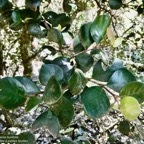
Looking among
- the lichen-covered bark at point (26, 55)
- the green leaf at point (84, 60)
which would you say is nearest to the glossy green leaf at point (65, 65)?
the green leaf at point (84, 60)

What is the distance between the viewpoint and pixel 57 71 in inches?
15.9

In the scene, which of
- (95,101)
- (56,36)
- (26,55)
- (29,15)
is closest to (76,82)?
(95,101)

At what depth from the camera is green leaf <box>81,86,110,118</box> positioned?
0.37 meters

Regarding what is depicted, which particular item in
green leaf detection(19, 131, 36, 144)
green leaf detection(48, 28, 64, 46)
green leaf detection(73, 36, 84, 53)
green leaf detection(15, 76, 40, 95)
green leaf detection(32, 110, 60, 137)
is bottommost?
green leaf detection(19, 131, 36, 144)

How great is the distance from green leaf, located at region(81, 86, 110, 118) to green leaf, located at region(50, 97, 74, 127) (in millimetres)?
24

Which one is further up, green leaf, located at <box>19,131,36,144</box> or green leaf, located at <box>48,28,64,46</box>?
green leaf, located at <box>48,28,64,46</box>

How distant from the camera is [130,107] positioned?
0.35 metres

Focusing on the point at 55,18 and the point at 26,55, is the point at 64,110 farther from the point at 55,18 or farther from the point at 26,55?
the point at 26,55

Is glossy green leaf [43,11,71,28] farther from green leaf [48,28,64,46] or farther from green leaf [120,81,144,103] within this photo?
green leaf [120,81,144,103]

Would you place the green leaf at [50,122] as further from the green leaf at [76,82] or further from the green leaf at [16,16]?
the green leaf at [16,16]

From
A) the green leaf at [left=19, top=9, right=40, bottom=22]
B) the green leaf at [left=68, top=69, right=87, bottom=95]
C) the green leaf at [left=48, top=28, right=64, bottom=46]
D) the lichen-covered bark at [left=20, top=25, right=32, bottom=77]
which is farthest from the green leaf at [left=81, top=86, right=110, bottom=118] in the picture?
the lichen-covered bark at [left=20, top=25, right=32, bottom=77]

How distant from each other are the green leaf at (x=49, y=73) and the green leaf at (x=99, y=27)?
0.07m

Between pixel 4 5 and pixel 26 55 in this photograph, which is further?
pixel 26 55

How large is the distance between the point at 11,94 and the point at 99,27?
0.15 meters
